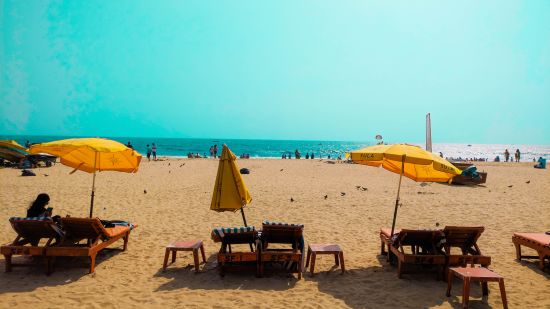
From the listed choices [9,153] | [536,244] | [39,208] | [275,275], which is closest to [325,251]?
[275,275]

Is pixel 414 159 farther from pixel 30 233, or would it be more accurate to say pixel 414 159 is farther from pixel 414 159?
pixel 30 233

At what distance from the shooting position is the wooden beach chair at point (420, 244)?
20.8 ft

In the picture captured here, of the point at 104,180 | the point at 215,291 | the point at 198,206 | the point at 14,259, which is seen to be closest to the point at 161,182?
the point at 104,180

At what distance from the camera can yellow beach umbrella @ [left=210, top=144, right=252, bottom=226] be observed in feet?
23.0

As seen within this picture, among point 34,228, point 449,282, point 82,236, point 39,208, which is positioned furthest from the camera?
point 39,208

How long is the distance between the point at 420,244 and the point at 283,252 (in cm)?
282

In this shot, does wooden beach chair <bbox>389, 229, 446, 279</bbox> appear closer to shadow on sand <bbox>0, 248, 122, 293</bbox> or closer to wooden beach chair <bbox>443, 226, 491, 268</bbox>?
wooden beach chair <bbox>443, 226, 491, 268</bbox>

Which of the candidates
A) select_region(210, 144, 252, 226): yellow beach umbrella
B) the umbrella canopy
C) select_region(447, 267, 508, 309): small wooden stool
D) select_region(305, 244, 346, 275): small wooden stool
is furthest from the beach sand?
the umbrella canopy

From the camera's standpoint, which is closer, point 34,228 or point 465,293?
point 465,293

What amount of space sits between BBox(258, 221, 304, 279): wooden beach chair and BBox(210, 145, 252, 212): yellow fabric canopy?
0.85 m

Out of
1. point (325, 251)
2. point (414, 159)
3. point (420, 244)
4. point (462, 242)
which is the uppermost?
point (414, 159)

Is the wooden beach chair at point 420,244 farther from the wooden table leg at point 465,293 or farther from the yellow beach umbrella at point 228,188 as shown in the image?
the yellow beach umbrella at point 228,188

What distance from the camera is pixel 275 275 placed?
264 inches

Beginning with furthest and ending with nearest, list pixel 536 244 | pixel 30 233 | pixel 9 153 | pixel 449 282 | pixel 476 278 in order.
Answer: pixel 9 153, pixel 536 244, pixel 30 233, pixel 449 282, pixel 476 278
